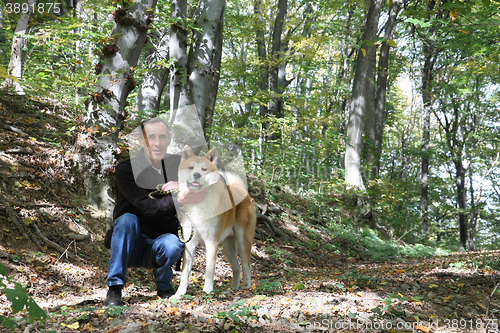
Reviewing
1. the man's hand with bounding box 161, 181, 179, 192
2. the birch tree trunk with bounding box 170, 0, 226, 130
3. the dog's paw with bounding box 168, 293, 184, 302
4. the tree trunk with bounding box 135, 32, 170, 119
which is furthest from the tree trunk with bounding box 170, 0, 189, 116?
the dog's paw with bounding box 168, 293, 184, 302

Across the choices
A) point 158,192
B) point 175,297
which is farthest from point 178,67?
point 175,297

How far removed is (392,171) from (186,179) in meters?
25.8

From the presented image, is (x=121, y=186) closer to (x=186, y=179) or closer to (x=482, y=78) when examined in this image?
(x=186, y=179)

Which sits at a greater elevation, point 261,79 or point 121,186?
point 261,79

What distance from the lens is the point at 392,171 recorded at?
1059 inches

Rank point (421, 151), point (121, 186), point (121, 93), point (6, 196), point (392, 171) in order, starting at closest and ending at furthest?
1. point (121, 186)
2. point (6, 196)
3. point (121, 93)
4. point (421, 151)
5. point (392, 171)

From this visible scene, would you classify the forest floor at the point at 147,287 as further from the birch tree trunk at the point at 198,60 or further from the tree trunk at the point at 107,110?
the birch tree trunk at the point at 198,60

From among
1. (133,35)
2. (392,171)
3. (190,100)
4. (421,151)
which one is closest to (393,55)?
(421,151)

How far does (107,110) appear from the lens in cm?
548

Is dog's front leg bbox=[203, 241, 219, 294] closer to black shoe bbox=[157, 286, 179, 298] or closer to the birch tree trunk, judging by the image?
black shoe bbox=[157, 286, 179, 298]

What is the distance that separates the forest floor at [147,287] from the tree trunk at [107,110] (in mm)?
290

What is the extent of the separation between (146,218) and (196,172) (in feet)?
2.50

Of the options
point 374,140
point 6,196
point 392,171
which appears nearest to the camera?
point 6,196

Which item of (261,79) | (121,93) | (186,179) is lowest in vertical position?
(186,179)
